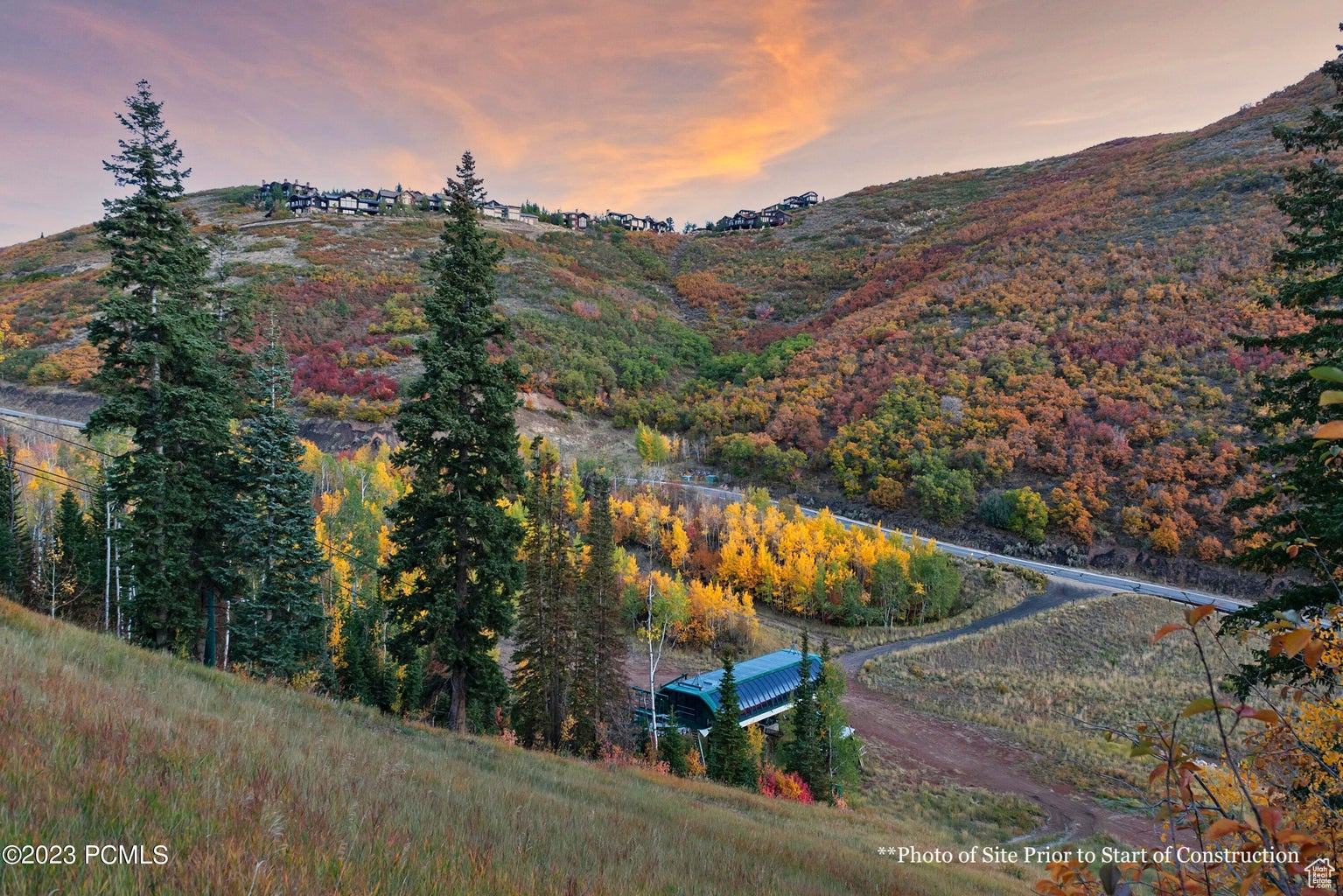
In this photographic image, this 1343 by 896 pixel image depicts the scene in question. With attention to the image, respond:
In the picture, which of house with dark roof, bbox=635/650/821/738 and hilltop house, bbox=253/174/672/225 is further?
hilltop house, bbox=253/174/672/225

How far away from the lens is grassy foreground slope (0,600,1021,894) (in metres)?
2.91

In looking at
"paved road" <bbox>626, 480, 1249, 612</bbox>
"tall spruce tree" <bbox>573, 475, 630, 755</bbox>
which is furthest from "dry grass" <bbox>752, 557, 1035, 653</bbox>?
"tall spruce tree" <bbox>573, 475, 630, 755</bbox>

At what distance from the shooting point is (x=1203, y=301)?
5616 cm

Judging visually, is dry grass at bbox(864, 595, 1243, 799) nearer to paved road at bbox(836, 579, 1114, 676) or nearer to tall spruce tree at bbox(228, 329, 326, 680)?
paved road at bbox(836, 579, 1114, 676)

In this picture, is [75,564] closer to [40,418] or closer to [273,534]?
[273,534]

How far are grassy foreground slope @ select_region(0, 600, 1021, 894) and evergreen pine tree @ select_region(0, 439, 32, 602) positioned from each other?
1192 inches

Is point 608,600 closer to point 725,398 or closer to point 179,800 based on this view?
point 179,800

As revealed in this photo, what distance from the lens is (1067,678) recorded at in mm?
33062

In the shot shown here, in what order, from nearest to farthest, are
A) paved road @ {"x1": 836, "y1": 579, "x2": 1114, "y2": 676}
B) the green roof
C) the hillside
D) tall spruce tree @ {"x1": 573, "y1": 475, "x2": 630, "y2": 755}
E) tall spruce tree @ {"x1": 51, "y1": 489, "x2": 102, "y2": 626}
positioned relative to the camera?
tall spruce tree @ {"x1": 573, "y1": 475, "x2": 630, "y2": 755} → the green roof → tall spruce tree @ {"x1": 51, "y1": 489, "x2": 102, "y2": 626} → paved road @ {"x1": 836, "y1": 579, "x2": 1114, "y2": 676} → the hillside

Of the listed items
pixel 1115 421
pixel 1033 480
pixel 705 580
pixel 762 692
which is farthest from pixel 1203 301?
pixel 762 692

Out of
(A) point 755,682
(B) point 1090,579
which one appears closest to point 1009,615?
(B) point 1090,579

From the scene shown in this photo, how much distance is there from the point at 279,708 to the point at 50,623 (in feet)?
15.4

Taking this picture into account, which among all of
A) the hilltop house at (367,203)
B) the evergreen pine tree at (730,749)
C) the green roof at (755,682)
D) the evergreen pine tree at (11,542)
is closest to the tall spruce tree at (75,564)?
the evergreen pine tree at (11,542)

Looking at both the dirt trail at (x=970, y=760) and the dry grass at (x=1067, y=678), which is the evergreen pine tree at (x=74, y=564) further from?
the dry grass at (x=1067, y=678)
